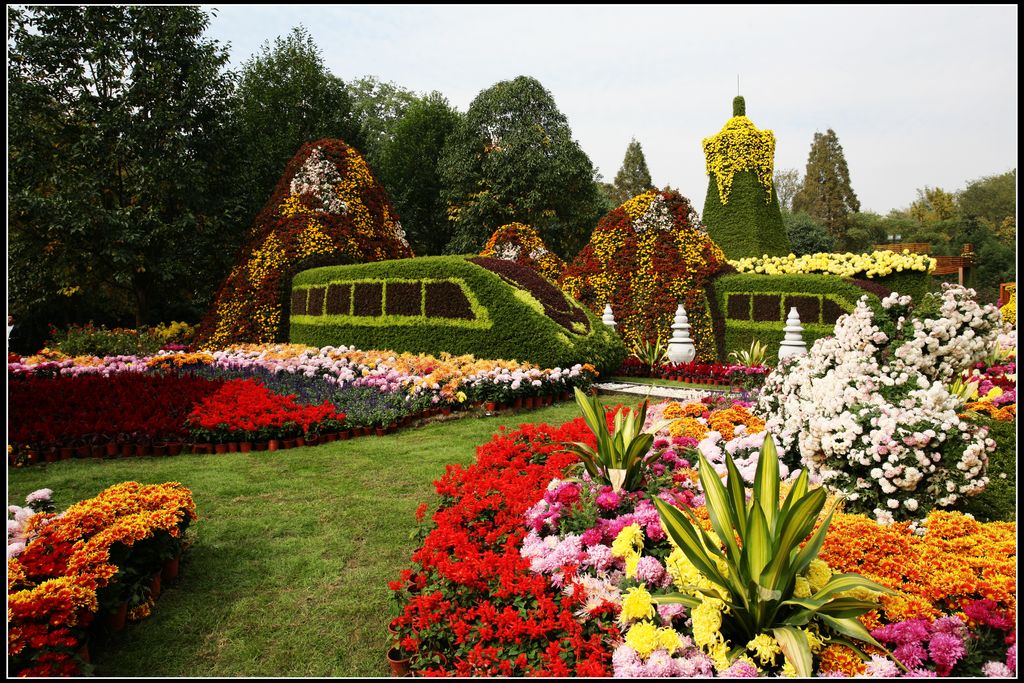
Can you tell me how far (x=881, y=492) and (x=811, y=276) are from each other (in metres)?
10.6

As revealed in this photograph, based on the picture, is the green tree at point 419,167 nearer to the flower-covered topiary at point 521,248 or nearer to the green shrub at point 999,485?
the flower-covered topiary at point 521,248

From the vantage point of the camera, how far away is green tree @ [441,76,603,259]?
1032 inches

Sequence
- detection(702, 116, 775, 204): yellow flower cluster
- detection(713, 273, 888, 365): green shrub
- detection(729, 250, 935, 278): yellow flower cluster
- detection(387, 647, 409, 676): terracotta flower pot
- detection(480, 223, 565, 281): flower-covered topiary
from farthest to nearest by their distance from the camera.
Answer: detection(480, 223, 565, 281): flower-covered topiary, detection(702, 116, 775, 204): yellow flower cluster, detection(729, 250, 935, 278): yellow flower cluster, detection(713, 273, 888, 365): green shrub, detection(387, 647, 409, 676): terracotta flower pot

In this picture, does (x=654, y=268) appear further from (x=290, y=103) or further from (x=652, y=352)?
(x=290, y=103)

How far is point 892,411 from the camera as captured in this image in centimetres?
367

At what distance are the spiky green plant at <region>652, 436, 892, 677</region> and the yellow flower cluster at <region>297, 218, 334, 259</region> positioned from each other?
14.7 metres

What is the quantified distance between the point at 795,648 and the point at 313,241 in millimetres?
15360

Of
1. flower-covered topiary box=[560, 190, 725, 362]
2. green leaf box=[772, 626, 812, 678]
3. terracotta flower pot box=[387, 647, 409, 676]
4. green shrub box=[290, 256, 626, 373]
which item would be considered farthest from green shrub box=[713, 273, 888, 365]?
terracotta flower pot box=[387, 647, 409, 676]

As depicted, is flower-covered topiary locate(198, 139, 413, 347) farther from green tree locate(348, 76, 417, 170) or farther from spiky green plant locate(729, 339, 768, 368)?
green tree locate(348, 76, 417, 170)

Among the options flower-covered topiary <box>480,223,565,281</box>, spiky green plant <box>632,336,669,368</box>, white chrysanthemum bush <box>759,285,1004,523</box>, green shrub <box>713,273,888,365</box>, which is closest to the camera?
white chrysanthemum bush <box>759,285,1004,523</box>

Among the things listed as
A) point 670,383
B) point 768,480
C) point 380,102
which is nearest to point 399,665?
point 768,480

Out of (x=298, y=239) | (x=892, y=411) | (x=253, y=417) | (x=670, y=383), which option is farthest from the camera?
(x=298, y=239)

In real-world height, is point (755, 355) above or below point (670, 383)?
above

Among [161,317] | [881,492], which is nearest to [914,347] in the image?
[881,492]
